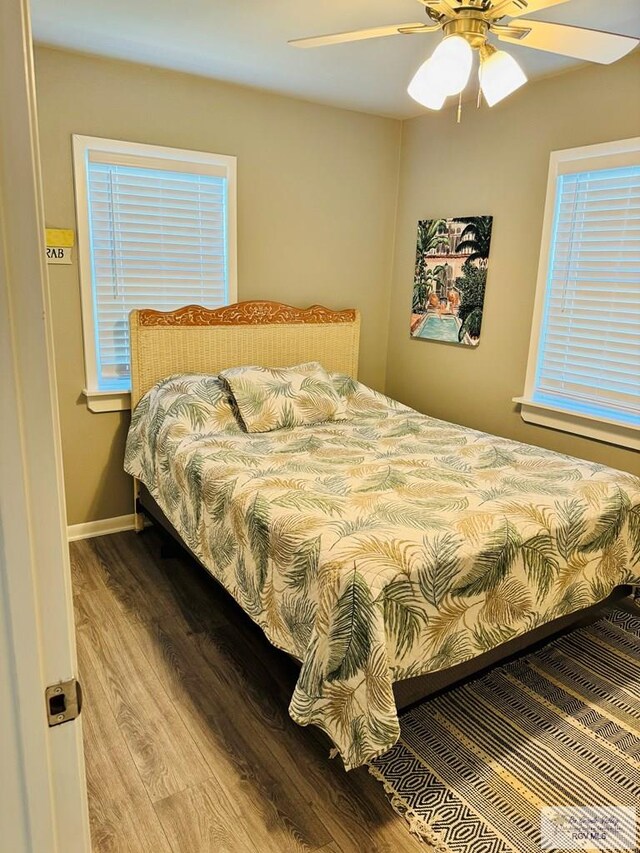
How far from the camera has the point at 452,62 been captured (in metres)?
1.74

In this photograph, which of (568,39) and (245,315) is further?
(245,315)

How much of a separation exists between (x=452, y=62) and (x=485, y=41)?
0.16 m

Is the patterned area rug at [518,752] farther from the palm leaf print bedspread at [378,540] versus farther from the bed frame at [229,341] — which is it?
the bed frame at [229,341]

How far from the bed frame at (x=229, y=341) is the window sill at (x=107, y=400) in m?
0.11

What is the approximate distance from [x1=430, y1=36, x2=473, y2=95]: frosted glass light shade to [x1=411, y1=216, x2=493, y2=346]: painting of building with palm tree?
68.8 inches

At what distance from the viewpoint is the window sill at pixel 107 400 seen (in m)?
3.28

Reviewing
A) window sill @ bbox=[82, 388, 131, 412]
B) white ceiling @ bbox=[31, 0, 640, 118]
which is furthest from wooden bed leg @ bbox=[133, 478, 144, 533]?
white ceiling @ bbox=[31, 0, 640, 118]

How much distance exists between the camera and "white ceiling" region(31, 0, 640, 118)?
Answer: 7.72 ft

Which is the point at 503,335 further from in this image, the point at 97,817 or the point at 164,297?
the point at 97,817

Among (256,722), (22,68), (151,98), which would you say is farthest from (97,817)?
(151,98)

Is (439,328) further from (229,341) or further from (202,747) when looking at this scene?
(202,747)

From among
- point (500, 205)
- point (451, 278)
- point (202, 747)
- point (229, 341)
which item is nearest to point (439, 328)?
point (451, 278)

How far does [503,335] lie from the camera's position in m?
3.48

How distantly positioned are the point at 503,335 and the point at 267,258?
1509 mm
